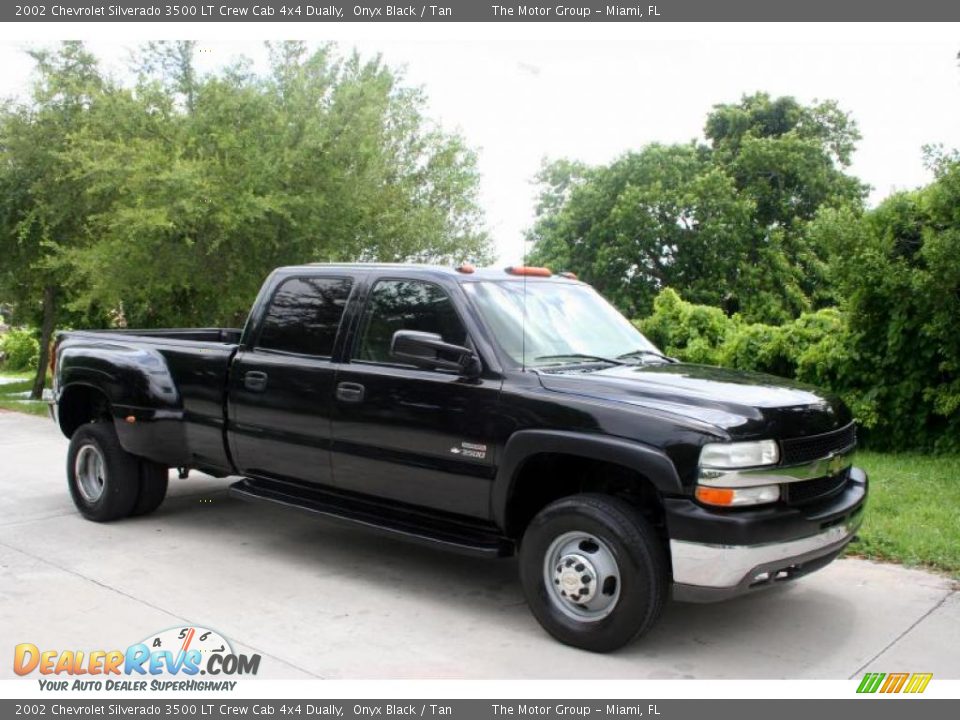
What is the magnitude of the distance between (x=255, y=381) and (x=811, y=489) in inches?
138

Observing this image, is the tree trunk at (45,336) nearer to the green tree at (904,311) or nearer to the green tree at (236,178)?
the green tree at (236,178)

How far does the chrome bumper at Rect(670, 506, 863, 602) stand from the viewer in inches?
167

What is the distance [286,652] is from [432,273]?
2.29m

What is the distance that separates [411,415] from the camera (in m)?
5.28

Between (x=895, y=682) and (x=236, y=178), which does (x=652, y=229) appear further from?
(x=895, y=682)

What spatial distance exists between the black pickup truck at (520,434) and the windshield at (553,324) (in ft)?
0.05

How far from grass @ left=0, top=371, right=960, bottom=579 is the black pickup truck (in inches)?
48.0

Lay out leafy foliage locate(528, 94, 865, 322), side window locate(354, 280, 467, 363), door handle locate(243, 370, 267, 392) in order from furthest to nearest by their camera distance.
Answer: leafy foliage locate(528, 94, 865, 322) → door handle locate(243, 370, 267, 392) → side window locate(354, 280, 467, 363)

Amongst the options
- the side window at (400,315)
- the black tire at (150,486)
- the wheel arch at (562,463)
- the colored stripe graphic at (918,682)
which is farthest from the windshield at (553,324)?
the black tire at (150,486)

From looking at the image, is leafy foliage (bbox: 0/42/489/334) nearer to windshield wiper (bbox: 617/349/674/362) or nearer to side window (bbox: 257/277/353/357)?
side window (bbox: 257/277/353/357)

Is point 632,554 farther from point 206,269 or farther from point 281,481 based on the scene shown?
point 206,269

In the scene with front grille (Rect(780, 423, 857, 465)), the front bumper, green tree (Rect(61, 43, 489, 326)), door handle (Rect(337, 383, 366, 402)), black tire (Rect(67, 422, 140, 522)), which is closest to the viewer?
the front bumper

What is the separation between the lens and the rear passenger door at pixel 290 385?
5.80m

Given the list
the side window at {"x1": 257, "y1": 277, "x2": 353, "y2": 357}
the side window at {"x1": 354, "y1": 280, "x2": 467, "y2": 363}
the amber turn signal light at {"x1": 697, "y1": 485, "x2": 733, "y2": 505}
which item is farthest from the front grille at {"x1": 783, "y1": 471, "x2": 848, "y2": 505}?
the side window at {"x1": 257, "y1": 277, "x2": 353, "y2": 357}
